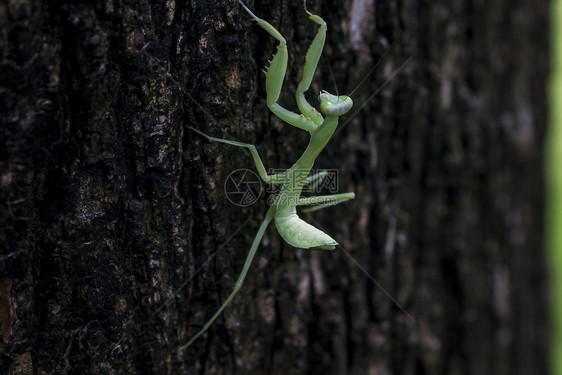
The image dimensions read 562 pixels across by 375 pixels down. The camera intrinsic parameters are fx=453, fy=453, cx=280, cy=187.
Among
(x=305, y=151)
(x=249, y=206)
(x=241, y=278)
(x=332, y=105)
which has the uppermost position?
(x=332, y=105)

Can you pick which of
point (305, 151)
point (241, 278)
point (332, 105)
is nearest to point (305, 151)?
point (305, 151)

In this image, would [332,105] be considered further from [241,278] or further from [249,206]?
[241,278]

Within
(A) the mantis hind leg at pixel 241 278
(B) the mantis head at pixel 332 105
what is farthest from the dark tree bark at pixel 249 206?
(B) the mantis head at pixel 332 105

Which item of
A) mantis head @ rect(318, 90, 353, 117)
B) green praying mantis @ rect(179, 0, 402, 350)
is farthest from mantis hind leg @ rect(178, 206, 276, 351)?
mantis head @ rect(318, 90, 353, 117)

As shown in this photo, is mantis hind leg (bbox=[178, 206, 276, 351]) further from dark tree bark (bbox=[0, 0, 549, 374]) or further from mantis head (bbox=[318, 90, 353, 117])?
mantis head (bbox=[318, 90, 353, 117])

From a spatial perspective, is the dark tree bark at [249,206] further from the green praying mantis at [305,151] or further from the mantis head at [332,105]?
the mantis head at [332,105]

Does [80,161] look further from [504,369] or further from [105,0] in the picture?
[504,369]

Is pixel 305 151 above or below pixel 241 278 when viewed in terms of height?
above

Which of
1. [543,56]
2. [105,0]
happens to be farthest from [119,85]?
[543,56]
